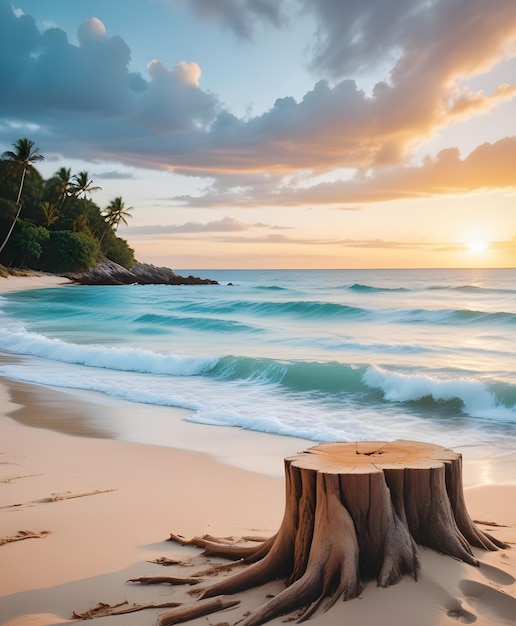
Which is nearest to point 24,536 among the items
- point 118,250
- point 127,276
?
point 127,276

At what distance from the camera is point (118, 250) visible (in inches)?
3322

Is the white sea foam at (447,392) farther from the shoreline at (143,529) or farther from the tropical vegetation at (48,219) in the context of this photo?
the tropical vegetation at (48,219)

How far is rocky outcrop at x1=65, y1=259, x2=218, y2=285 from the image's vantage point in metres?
72.8

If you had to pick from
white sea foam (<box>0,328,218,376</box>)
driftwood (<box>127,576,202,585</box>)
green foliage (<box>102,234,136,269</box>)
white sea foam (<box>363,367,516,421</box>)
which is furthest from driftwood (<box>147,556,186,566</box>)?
green foliage (<box>102,234,136,269</box>)

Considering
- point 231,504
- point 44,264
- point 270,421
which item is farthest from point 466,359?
point 44,264

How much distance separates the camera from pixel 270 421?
9.14 metres

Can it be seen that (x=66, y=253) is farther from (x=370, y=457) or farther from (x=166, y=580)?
(x=370, y=457)

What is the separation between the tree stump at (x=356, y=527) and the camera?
3.11 metres

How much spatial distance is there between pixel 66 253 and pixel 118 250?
14490 mm

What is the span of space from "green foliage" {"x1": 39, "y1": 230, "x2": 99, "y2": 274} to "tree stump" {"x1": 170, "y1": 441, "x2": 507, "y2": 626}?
69769 millimetres

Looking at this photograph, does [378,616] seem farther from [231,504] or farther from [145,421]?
[145,421]

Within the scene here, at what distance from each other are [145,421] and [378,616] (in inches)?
273

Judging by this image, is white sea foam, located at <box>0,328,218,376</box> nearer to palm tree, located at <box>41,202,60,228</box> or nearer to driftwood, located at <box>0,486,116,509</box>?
driftwood, located at <box>0,486,116,509</box>

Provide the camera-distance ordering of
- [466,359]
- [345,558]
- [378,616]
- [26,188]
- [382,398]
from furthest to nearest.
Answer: [26,188] → [466,359] → [382,398] → [345,558] → [378,616]
